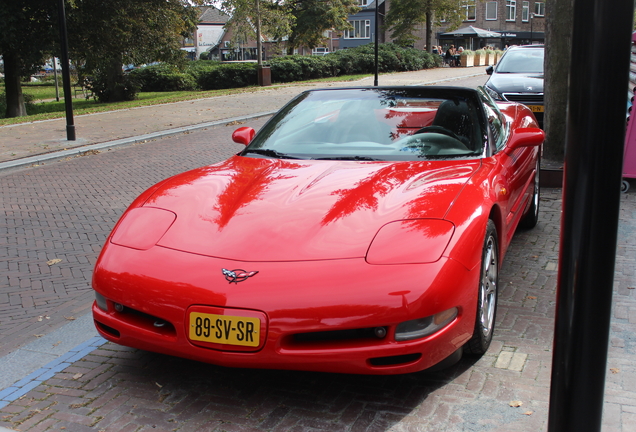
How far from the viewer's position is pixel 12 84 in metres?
22.7

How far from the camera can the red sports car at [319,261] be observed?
2820 millimetres

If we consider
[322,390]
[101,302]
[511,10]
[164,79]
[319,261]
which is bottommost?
[322,390]

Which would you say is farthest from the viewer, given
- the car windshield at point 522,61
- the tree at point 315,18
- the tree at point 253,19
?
the tree at point 315,18

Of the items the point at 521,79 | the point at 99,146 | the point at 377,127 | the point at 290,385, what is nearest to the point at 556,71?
the point at 377,127

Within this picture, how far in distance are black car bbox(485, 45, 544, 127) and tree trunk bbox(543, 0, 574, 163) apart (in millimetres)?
3035

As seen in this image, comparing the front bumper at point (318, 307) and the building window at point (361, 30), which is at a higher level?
the building window at point (361, 30)

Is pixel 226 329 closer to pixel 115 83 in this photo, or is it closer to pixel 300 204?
pixel 300 204

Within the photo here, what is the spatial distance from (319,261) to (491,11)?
7231 cm

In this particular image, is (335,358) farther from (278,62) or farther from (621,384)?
(278,62)

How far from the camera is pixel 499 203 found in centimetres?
380

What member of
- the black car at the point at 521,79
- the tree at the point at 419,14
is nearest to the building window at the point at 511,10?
the tree at the point at 419,14

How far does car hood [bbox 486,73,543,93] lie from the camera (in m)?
12.3

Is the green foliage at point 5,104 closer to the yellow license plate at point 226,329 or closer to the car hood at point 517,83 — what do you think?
the car hood at point 517,83

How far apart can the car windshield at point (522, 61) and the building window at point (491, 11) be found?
59.1 metres
